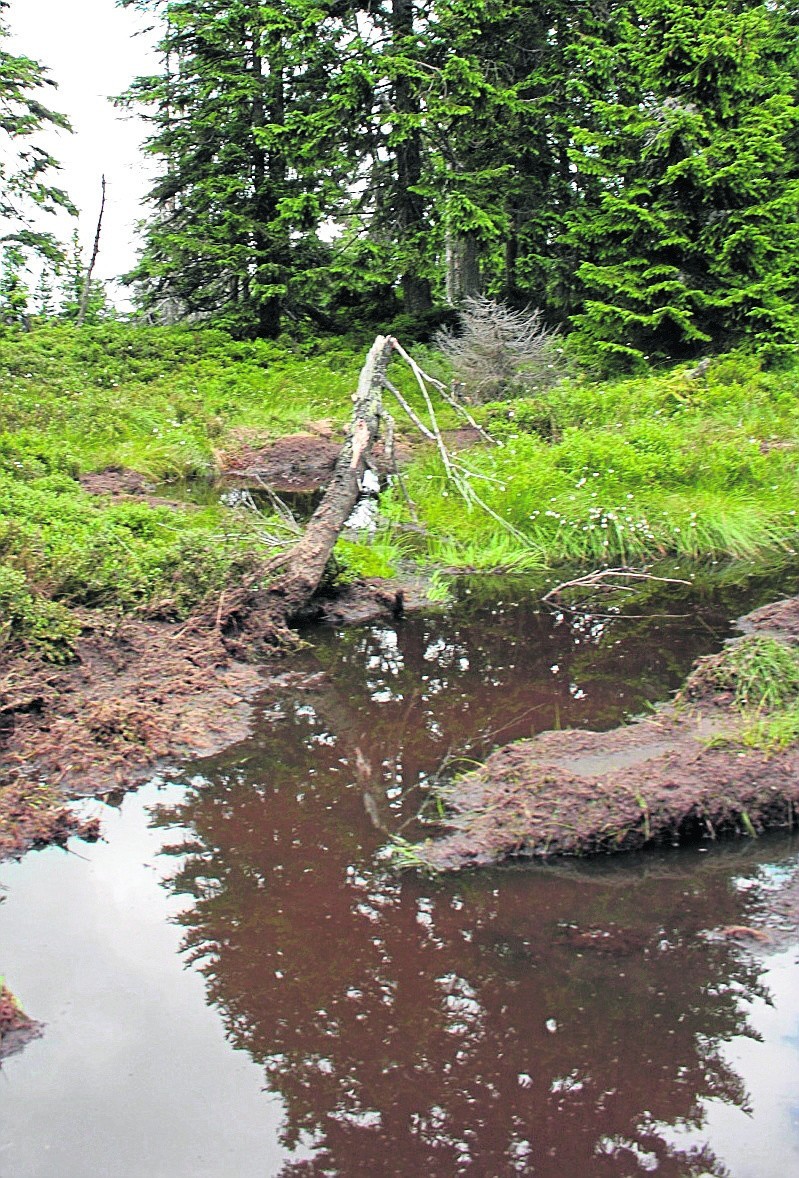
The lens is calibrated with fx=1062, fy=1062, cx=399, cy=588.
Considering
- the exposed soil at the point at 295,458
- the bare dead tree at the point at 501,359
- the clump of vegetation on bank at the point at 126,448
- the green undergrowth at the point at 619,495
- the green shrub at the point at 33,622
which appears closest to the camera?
the green shrub at the point at 33,622

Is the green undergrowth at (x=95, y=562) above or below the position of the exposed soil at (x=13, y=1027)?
above

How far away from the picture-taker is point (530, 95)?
824 inches

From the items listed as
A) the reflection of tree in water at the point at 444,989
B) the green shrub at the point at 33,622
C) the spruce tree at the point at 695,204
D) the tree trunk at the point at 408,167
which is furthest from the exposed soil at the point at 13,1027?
the tree trunk at the point at 408,167

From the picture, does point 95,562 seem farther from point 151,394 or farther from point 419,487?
point 151,394

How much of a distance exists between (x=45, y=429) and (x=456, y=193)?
901cm

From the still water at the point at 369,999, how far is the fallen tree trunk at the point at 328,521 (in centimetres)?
227

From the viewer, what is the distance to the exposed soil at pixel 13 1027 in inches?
142

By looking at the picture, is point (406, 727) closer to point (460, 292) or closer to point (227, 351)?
point (227, 351)

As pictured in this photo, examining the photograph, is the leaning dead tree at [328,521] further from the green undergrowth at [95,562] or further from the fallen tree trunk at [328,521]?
the green undergrowth at [95,562]

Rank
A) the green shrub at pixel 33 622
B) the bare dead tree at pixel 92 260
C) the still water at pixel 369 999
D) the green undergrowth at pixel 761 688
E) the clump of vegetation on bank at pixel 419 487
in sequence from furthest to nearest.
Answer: the bare dead tree at pixel 92 260 → the clump of vegetation on bank at pixel 419 487 → the green shrub at pixel 33 622 → the green undergrowth at pixel 761 688 → the still water at pixel 369 999

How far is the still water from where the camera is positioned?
10.5ft

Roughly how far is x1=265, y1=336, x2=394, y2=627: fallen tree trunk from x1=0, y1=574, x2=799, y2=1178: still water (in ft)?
7.44

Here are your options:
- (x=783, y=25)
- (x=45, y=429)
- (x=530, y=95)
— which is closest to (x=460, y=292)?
(x=530, y=95)

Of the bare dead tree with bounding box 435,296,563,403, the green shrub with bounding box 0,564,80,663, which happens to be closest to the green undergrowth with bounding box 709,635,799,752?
the green shrub with bounding box 0,564,80,663
